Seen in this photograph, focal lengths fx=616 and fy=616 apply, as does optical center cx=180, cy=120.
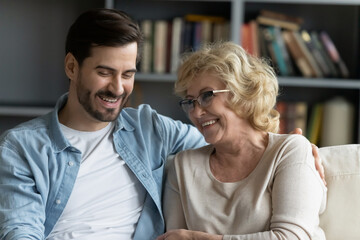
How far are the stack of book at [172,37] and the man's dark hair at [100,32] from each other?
1700mm

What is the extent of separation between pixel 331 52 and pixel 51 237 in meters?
2.33

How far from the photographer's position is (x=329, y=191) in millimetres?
1879

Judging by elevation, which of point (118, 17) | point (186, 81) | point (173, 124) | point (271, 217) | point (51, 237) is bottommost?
point (51, 237)

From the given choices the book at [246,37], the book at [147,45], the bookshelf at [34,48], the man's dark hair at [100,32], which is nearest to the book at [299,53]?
the book at [246,37]

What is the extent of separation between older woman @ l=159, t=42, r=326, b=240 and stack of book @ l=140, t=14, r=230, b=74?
1717 millimetres

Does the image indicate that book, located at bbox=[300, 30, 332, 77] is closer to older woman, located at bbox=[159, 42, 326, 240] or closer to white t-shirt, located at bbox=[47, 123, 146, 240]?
older woman, located at bbox=[159, 42, 326, 240]

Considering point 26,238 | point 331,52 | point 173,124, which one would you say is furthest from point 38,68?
point 26,238

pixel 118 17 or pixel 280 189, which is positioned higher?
pixel 118 17

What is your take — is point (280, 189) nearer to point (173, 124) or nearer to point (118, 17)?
point (173, 124)

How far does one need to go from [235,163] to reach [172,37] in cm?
191

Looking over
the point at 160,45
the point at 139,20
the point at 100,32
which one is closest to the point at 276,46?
the point at 160,45

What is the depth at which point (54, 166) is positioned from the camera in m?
1.87

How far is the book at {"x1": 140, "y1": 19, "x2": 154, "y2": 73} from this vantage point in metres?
3.67

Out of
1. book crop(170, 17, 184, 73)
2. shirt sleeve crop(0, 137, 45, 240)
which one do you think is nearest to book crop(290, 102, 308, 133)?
book crop(170, 17, 184, 73)
